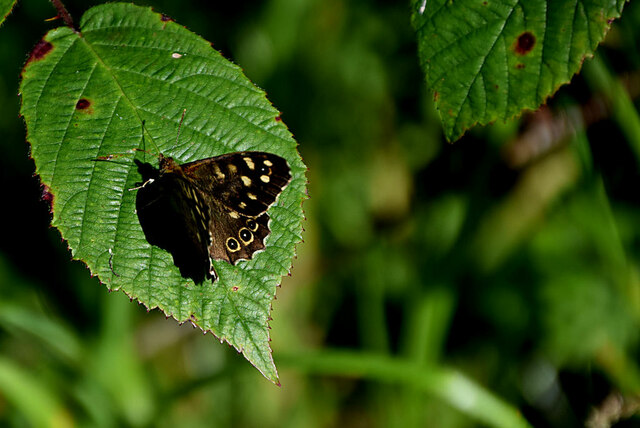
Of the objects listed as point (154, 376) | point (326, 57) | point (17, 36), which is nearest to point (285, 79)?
point (326, 57)

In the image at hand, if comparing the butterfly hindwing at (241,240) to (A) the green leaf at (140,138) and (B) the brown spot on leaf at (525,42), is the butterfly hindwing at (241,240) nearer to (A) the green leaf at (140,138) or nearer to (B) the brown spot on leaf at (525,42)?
(A) the green leaf at (140,138)

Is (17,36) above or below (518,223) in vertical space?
above

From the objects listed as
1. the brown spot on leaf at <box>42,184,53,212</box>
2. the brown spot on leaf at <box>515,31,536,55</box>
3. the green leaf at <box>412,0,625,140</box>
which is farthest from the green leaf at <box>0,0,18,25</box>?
the brown spot on leaf at <box>515,31,536,55</box>

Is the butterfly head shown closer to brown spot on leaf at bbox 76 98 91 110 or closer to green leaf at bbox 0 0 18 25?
brown spot on leaf at bbox 76 98 91 110

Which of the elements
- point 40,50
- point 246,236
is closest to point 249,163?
point 246,236

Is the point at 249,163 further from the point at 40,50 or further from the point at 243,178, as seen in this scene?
the point at 40,50

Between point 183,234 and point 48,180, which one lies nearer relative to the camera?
point 48,180

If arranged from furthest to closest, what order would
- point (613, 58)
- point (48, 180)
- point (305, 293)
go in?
point (305, 293) → point (613, 58) → point (48, 180)

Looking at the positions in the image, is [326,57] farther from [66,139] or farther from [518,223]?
[66,139]

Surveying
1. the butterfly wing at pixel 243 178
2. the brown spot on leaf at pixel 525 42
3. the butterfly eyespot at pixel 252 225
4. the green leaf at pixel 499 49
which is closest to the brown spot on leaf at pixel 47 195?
the butterfly wing at pixel 243 178
